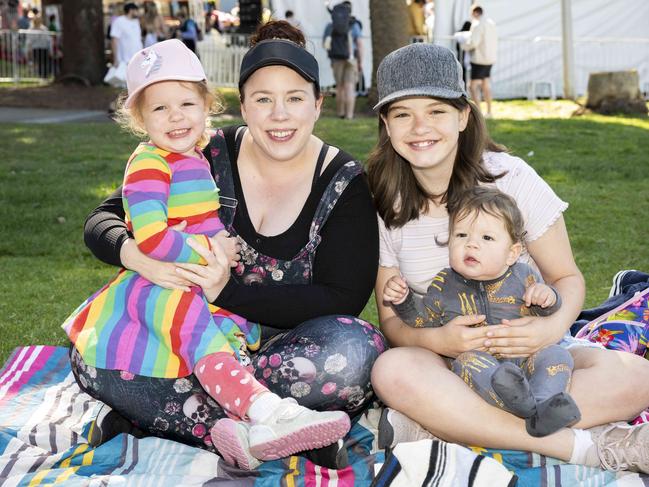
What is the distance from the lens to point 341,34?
47.0 feet

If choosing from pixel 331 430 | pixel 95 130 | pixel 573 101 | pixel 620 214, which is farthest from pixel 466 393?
pixel 573 101

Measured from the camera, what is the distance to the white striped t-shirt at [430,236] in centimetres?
356

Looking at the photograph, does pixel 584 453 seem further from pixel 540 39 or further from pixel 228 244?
pixel 540 39

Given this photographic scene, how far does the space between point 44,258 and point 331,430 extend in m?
4.48

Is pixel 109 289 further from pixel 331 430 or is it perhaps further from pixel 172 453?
pixel 331 430

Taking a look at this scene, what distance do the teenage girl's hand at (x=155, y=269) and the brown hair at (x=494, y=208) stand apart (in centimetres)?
104

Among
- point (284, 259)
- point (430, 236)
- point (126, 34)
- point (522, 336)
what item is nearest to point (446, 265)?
point (430, 236)

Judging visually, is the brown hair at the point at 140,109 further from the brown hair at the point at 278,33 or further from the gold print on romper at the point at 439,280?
the gold print on romper at the point at 439,280

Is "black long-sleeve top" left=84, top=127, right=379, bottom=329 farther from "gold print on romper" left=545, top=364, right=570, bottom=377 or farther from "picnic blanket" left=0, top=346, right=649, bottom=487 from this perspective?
"gold print on romper" left=545, top=364, right=570, bottom=377

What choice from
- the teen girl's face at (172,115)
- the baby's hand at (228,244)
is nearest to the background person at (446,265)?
the baby's hand at (228,244)

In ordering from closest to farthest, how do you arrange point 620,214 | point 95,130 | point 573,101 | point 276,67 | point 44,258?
point 276,67, point 44,258, point 620,214, point 95,130, point 573,101

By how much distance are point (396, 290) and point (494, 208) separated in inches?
18.6

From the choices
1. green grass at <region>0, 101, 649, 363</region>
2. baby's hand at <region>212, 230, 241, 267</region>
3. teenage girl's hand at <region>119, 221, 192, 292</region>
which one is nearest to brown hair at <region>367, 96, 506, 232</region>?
baby's hand at <region>212, 230, 241, 267</region>

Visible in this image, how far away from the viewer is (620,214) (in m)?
8.01
